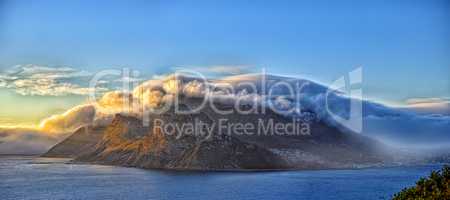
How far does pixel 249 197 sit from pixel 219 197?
1037cm

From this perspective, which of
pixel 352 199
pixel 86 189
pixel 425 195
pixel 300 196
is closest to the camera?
pixel 425 195

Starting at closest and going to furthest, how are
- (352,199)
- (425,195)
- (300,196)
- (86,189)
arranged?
1. (425,195)
2. (352,199)
3. (300,196)
4. (86,189)

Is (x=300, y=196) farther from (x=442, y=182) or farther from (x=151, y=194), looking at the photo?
(x=442, y=182)

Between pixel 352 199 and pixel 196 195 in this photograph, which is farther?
pixel 196 195

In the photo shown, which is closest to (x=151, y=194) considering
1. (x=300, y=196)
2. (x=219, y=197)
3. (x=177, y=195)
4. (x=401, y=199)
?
(x=177, y=195)

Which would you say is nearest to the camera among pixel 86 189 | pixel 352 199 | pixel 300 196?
pixel 352 199

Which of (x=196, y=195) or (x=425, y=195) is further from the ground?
(x=425, y=195)

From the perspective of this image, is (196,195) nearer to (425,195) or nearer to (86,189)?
(86,189)

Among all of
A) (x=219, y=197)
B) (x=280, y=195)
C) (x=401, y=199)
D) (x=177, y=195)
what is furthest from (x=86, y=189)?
(x=401, y=199)

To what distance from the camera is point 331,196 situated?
174500mm

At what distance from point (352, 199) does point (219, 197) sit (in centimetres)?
4397

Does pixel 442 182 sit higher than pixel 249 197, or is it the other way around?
pixel 442 182

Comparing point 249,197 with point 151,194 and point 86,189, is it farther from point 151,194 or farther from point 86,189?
point 86,189

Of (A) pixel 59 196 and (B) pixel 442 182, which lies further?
(A) pixel 59 196
